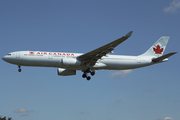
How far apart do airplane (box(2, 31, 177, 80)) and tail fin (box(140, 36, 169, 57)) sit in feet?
5.68

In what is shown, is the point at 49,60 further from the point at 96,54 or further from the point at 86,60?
the point at 96,54

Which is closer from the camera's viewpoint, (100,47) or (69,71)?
(100,47)

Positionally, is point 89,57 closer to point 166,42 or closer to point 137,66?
point 137,66

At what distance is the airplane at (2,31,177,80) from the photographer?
3200 centimetres

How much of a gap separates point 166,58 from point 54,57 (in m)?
16.8

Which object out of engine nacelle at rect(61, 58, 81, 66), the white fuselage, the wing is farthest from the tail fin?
engine nacelle at rect(61, 58, 81, 66)

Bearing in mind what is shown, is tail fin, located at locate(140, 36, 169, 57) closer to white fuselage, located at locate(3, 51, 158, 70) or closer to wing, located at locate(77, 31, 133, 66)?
white fuselage, located at locate(3, 51, 158, 70)

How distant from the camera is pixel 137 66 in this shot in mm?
36344

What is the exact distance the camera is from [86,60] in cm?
3338

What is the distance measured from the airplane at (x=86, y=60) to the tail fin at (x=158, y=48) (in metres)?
1.73

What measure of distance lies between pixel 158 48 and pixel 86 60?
1367 centimetres

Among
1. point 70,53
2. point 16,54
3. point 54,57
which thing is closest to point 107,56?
point 70,53

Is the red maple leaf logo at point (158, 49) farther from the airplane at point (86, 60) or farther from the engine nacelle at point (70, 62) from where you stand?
the engine nacelle at point (70, 62)

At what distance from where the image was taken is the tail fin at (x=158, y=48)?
38.9 metres
